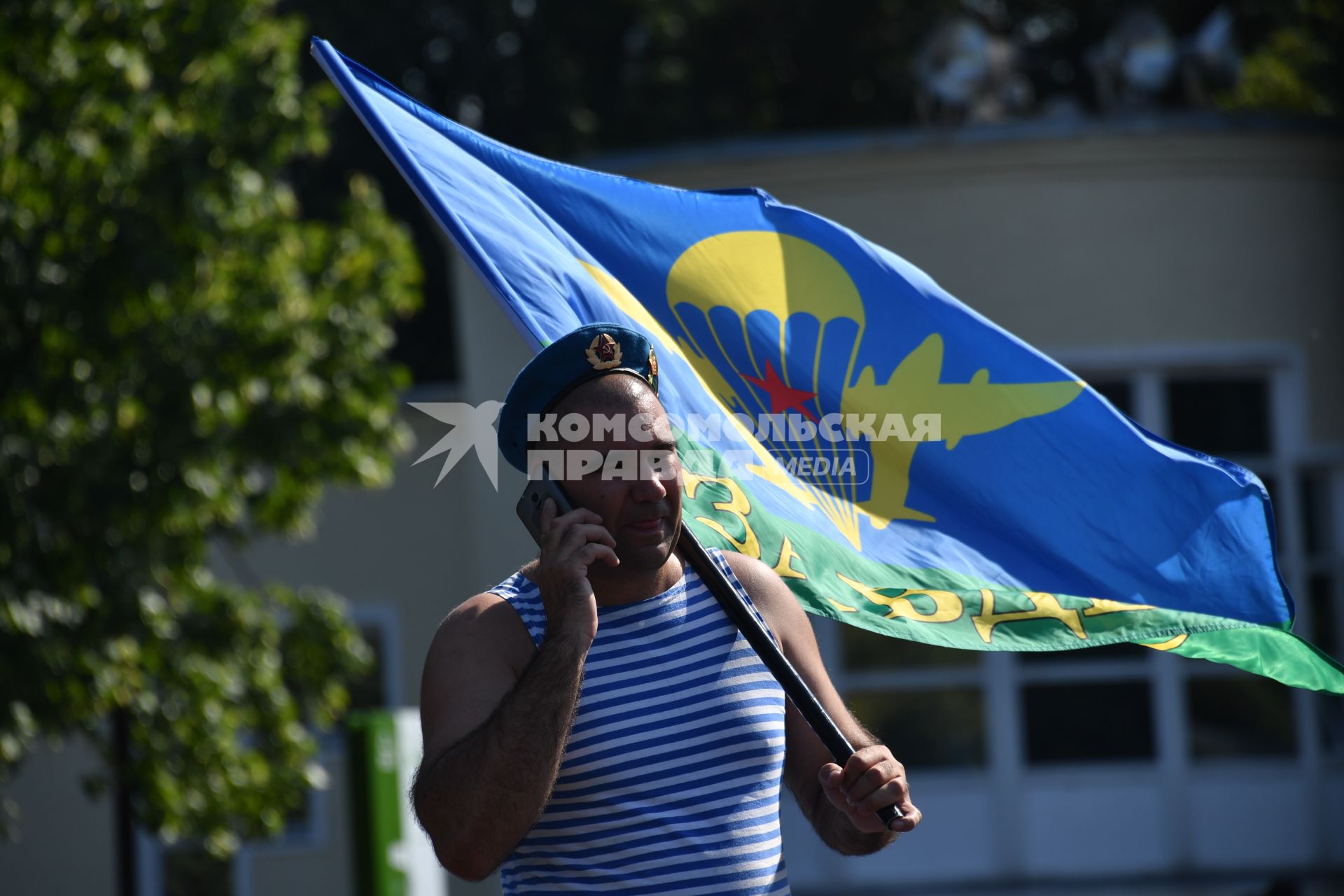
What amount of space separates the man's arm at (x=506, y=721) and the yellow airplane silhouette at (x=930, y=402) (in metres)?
1.37

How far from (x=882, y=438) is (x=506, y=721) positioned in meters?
1.64

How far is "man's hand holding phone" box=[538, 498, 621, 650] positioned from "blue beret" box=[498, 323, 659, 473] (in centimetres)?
23

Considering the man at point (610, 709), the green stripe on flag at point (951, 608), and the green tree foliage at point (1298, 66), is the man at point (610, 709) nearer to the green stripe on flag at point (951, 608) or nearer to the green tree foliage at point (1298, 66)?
the green stripe on flag at point (951, 608)

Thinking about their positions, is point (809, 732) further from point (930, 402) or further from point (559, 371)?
point (930, 402)

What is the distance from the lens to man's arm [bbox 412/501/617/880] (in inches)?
90.2

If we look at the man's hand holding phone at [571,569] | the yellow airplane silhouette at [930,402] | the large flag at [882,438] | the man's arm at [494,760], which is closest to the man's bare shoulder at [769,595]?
the large flag at [882,438]

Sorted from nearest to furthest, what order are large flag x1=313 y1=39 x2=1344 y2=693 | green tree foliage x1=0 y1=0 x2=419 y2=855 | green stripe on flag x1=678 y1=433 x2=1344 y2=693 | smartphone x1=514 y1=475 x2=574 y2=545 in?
1. smartphone x1=514 y1=475 x2=574 y2=545
2. green stripe on flag x1=678 y1=433 x2=1344 y2=693
3. large flag x1=313 y1=39 x2=1344 y2=693
4. green tree foliage x1=0 y1=0 x2=419 y2=855

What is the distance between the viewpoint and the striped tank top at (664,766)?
249 centimetres

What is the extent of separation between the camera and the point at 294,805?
26.8ft

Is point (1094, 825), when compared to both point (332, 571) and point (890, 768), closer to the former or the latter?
point (332, 571)

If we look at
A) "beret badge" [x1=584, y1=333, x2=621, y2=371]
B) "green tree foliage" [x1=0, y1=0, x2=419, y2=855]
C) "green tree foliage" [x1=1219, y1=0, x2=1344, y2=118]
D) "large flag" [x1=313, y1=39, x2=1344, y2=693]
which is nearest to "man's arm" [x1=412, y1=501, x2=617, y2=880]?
"beret badge" [x1=584, y1=333, x2=621, y2=371]

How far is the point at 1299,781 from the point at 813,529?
913 cm

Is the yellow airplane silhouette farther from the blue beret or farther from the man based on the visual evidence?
the blue beret

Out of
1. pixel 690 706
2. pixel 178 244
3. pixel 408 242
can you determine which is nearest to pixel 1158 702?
pixel 408 242
